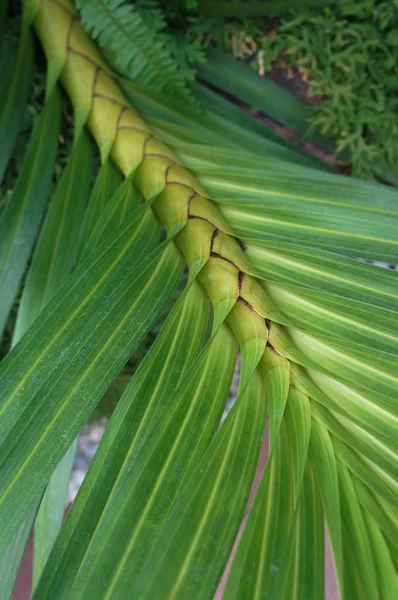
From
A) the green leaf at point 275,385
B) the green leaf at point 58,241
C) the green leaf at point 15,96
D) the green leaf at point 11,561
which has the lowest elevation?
the green leaf at point 11,561

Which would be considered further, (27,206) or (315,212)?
(27,206)

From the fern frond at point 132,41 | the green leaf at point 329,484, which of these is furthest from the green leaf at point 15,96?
the green leaf at point 329,484

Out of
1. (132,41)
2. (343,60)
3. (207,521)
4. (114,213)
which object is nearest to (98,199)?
(114,213)

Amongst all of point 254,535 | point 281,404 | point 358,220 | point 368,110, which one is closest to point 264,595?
point 254,535

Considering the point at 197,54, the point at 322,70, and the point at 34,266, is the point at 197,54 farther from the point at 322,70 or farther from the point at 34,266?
the point at 34,266

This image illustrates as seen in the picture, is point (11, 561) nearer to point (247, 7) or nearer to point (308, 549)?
point (308, 549)

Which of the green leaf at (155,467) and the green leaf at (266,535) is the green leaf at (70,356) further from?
the green leaf at (266,535)
